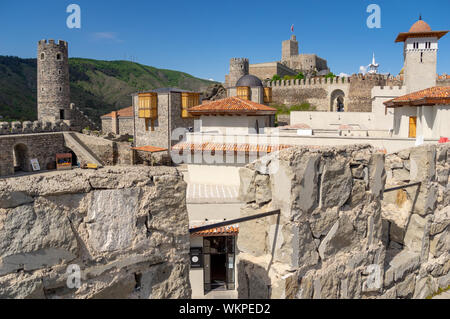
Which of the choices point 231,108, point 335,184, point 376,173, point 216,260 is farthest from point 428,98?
point 335,184

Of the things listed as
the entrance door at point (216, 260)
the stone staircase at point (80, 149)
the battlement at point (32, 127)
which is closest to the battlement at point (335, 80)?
the stone staircase at point (80, 149)

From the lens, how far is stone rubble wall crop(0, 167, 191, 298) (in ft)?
6.29

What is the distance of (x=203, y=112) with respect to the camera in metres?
16.5

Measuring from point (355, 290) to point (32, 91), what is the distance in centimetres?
7546

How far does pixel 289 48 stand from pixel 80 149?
4321 centimetres

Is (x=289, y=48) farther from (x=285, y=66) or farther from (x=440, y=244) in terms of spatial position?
(x=440, y=244)

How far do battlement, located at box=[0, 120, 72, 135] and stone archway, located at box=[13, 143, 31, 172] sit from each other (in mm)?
1280

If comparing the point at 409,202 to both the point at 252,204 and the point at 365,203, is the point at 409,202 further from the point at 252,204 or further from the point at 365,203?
the point at 252,204

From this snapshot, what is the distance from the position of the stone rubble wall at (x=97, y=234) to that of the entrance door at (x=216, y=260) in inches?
286

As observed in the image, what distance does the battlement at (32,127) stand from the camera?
88.3 feet

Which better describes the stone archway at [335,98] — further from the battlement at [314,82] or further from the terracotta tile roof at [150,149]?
the terracotta tile roof at [150,149]

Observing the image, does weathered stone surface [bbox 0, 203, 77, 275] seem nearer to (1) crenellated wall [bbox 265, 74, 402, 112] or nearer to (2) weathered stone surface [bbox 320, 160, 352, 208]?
(2) weathered stone surface [bbox 320, 160, 352, 208]

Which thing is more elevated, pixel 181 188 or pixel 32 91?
pixel 32 91

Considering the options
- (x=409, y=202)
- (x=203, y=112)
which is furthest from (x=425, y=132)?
(x=409, y=202)
